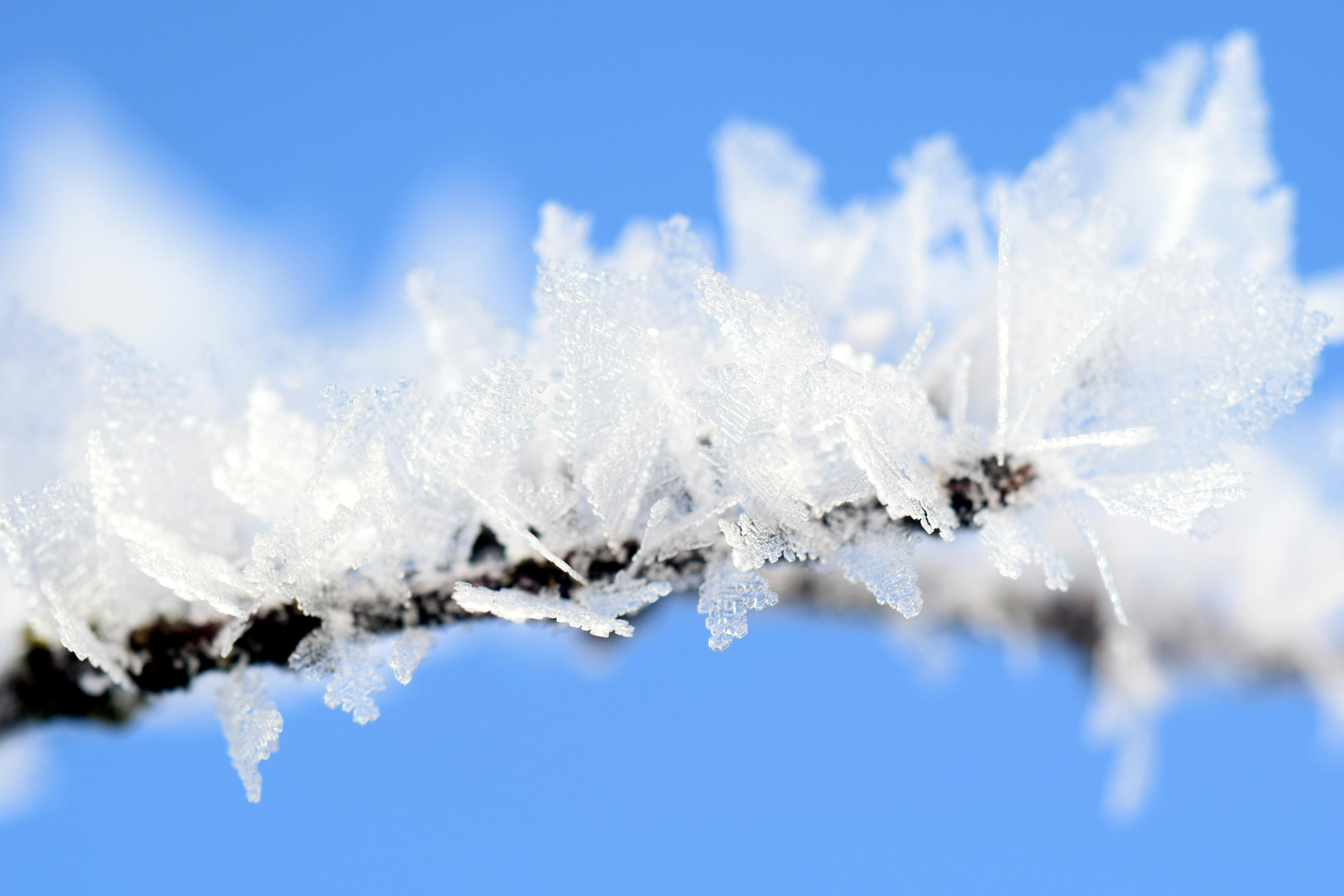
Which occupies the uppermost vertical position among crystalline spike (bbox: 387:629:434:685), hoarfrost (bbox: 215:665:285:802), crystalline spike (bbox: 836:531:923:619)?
crystalline spike (bbox: 836:531:923:619)

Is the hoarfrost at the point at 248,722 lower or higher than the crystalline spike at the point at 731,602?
lower

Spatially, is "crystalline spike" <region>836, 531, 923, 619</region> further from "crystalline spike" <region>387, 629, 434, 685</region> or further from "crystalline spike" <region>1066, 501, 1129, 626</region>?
"crystalline spike" <region>387, 629, 434, 685</region>

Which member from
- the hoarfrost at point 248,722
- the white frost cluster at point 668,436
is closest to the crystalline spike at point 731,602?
the white frost cluster at point 668,436

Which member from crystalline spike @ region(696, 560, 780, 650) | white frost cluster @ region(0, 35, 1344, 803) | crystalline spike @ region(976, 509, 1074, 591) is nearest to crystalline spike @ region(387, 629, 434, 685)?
white frost cluster @ region(0, 35, 1344, 803)

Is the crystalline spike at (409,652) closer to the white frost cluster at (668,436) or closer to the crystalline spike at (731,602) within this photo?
the white frost cluster at (668,436)

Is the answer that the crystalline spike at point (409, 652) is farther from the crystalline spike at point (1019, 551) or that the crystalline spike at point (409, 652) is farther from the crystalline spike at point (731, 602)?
the crystalline spike at point (1019, 551)

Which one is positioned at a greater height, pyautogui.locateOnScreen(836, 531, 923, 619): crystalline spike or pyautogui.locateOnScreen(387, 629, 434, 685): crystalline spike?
pyautogui.locateOnScreen(836, 531, 923, 619): crystalline spike

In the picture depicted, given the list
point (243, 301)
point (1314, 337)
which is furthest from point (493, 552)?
point (243, 301)

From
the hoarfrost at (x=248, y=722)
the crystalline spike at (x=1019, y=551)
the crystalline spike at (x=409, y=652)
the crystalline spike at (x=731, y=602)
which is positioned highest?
the crystalline spike at (x=1019, y=551)

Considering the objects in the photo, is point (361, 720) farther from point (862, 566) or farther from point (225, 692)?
point (862, 566)
